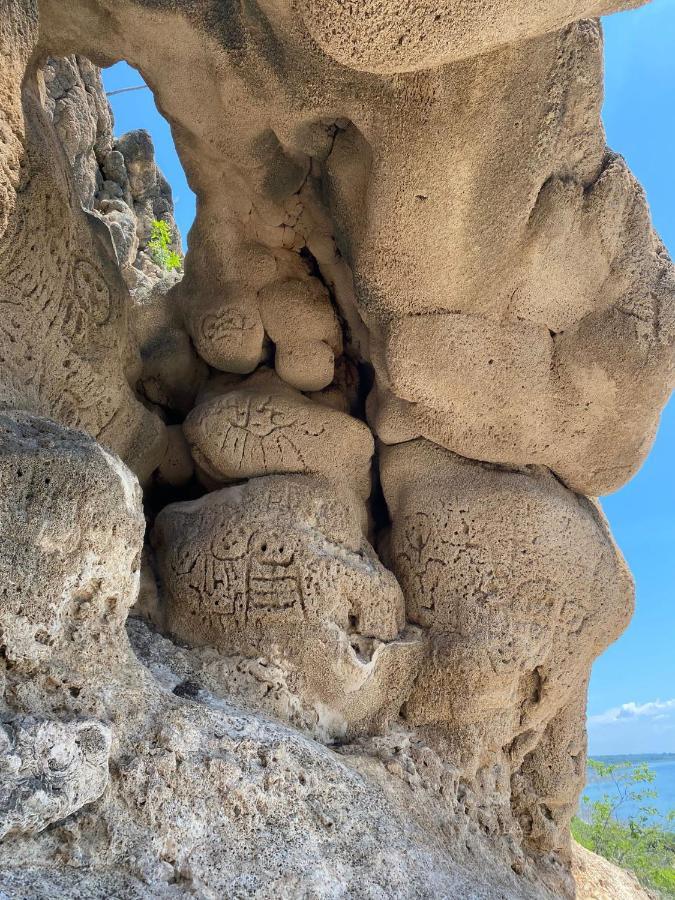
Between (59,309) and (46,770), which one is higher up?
(59,309)

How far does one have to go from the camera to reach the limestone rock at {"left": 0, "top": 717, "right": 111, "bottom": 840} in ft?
4.08

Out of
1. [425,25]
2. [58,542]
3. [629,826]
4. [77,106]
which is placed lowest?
[629,826]

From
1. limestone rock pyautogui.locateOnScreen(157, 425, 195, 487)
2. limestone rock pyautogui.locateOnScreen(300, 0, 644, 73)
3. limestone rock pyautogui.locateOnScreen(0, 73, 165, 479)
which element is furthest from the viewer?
limestone rock pyautogui.locateOnScreen(157, 425, 195, 487)

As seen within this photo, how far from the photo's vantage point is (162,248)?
4152mm

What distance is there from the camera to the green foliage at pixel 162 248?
407cm

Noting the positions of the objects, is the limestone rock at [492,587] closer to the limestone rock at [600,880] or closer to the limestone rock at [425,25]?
the limestone rock at [600,880]

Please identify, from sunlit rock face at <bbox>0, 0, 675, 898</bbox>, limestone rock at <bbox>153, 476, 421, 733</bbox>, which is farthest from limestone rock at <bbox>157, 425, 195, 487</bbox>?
limestone rock at <bbox>153, 476, 421, 733</bbox>

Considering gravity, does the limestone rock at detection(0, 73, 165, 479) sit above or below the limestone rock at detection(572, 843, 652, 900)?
above

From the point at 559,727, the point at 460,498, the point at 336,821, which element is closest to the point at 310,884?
the point at 336,821

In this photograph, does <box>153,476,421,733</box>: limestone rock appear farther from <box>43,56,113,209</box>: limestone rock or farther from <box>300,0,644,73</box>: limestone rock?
<box>43,56,113,209</box>: limestone rock

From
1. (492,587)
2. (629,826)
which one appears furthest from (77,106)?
(629,826)

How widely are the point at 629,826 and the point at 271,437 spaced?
6282mm

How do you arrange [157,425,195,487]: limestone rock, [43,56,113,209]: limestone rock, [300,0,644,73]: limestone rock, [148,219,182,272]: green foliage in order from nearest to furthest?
[300,0,644,73]: limestone rock → [157,425,195,487]: limestone rock → [43,56,113,209]: limestone rock → [148,219,182,272]: green foliage

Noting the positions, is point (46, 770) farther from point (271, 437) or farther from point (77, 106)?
point (77, 106)
